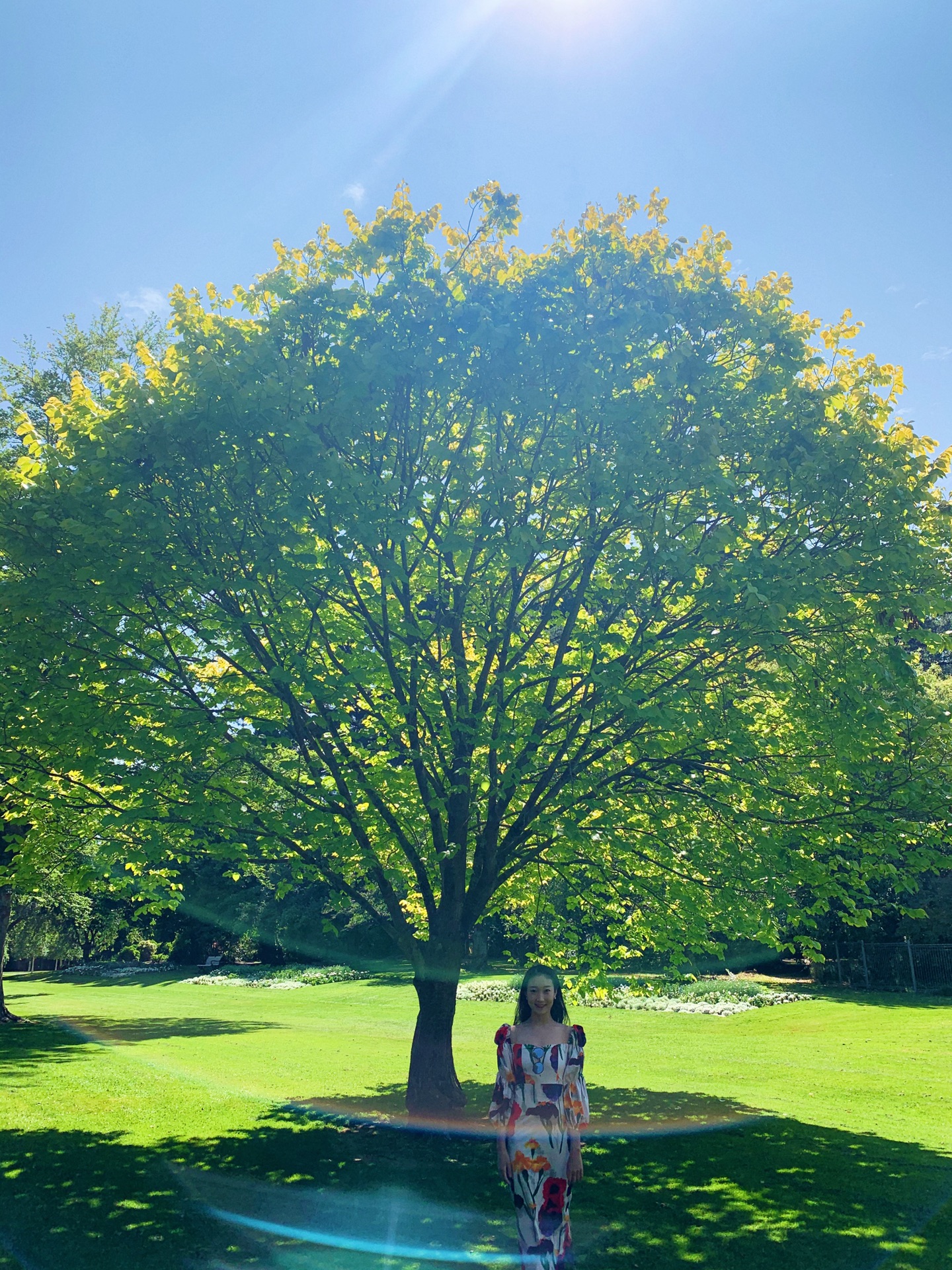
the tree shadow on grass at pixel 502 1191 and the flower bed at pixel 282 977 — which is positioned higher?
the tree shadow on grass at pixel 502 1191

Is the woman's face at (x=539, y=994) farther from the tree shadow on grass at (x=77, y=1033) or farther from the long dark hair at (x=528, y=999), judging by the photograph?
the tree shadow on grass at (x=77, y=1033)

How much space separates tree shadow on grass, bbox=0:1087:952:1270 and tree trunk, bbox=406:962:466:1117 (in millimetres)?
520

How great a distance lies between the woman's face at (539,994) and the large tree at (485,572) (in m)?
3.64

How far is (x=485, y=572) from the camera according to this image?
11648mm

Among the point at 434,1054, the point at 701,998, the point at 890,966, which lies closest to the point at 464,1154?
the point at 434,1054

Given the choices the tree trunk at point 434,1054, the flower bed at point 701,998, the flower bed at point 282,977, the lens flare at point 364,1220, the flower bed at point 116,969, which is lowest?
the flower bed at point 116,969

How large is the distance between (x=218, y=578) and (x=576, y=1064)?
654 cm

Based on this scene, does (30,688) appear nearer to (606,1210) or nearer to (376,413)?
(376,413)

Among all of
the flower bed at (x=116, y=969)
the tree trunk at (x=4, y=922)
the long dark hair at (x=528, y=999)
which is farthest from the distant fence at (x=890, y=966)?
the flower bed at (x=116, y=969)

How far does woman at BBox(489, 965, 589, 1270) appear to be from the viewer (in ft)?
18.8

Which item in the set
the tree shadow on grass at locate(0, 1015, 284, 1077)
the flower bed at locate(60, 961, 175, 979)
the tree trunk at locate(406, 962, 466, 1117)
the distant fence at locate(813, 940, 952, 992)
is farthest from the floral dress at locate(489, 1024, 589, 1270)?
the flower bed at locate(60, 961, 175, 979)

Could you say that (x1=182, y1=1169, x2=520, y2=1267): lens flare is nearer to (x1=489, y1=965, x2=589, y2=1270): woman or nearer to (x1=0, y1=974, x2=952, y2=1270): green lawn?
(x1=0, y1=974, x2=952, y2=1270): green lawn

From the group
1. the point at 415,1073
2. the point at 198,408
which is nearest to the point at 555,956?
the point at 415,1073

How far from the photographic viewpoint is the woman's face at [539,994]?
6.09 meters
